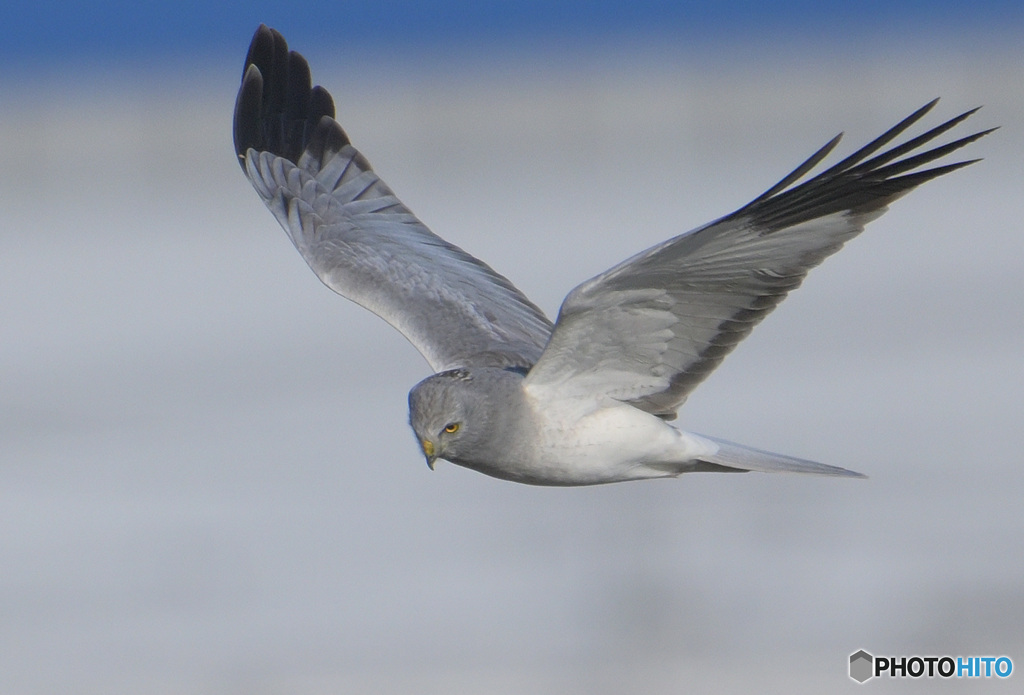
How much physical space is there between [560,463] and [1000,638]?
8150 mm

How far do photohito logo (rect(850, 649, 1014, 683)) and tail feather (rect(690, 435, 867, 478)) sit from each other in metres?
6.63

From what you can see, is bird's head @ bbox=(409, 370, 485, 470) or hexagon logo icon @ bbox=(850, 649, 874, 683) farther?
hexagon logo icon @ bbox=(850, 649, 874, 683)

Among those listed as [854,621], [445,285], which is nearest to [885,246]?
[854,621]

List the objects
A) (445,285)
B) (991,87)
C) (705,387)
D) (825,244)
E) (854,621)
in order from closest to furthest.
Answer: (825,244), (445,285), (854,621), (705,387), (991,87)

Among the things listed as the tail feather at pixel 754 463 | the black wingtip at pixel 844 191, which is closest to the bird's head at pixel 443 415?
the tail feather at pixel 754 463

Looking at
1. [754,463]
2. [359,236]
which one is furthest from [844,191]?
[359,236]

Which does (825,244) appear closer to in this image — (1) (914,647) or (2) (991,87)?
(1) (914,647)

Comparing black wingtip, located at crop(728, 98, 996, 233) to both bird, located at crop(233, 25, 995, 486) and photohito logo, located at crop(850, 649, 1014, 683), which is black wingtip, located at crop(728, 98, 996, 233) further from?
photohito logo, located at crop(850, 649, 1014, 683)

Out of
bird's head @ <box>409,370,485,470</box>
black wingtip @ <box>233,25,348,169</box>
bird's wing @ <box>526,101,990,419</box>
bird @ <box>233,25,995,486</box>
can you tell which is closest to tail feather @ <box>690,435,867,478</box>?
bird @ <box>233,25,995,486</box>

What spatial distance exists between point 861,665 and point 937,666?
0.65 metres

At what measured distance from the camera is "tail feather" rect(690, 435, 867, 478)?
6941mm

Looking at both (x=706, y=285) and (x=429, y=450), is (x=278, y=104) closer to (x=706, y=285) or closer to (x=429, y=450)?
(x=429, y=450)

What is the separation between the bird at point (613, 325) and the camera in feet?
20.1

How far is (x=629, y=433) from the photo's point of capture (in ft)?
22.8
